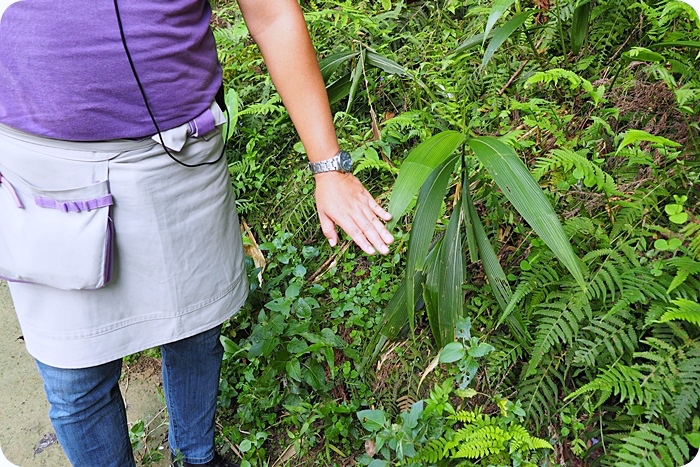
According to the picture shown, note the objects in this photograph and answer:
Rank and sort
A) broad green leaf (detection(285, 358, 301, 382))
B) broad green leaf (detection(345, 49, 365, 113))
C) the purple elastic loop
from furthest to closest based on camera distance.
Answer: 1. broad green leaf (detection(345, 49, 365, 113))
2. broad green leaf (detection(285, 358, 301, 382))
3. the purple elastic loop

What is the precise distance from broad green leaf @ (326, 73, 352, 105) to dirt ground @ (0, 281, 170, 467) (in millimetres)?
1277

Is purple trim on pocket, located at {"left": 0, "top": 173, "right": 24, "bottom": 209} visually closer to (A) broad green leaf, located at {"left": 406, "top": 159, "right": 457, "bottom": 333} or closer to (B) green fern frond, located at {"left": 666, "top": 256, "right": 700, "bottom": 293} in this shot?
(A) broad green leaf, located at {"left": 406, "top": 159, "right": 457, "bottom": 333}

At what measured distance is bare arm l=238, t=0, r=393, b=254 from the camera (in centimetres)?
134

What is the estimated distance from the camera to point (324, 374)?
2021mm

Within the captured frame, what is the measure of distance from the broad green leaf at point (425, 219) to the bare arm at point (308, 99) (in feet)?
0.38

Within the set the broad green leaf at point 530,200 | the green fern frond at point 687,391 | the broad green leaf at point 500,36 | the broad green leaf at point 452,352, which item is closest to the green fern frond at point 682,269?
the green fern frond at point 687,391

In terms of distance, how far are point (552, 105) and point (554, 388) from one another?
1023 mm

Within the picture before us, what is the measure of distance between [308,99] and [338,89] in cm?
81

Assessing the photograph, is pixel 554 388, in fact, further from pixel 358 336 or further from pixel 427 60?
pixel 427 60

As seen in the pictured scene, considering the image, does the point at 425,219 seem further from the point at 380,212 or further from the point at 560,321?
the point at 560,321

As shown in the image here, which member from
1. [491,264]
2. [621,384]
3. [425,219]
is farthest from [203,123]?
[621,384]

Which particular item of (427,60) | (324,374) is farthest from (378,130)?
(324,374)

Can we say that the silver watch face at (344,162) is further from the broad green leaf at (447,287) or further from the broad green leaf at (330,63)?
the broad green leaf at (330,63)

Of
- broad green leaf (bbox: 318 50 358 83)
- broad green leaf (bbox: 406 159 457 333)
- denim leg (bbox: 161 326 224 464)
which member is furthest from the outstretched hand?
broad green leaf (bbox: 318 50 358 83)
